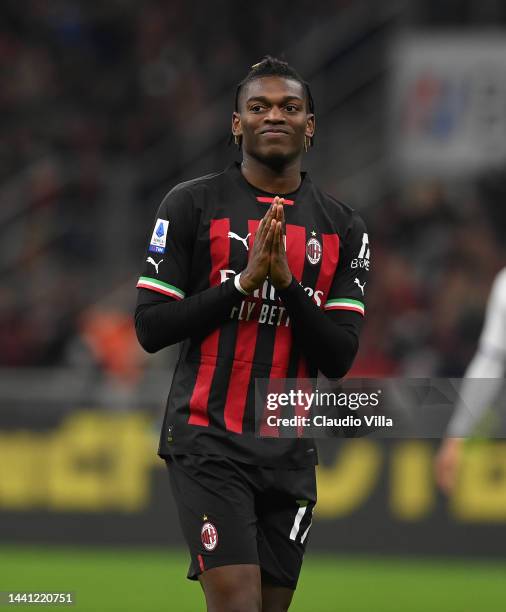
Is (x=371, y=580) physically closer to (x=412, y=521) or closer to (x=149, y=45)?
(x=412, y=521)

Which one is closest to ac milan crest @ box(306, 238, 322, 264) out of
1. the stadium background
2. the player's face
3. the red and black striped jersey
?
the red and black striped jersey

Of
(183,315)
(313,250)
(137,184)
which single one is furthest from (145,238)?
(183,315)

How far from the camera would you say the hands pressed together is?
14.3 feet

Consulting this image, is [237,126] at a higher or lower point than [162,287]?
higher

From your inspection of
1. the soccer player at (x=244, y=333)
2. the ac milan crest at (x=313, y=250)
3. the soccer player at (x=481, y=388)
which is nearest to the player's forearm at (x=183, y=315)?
the soccer player at (x=244, y=333)

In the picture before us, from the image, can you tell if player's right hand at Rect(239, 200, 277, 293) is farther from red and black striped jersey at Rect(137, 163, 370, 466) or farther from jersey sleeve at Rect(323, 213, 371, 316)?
jersey sleeve at Rect(323, 213, 371, 316)

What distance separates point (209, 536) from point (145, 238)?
10.4 m

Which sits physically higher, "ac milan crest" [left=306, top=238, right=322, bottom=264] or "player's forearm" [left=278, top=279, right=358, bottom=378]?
"ac milan crest" [left=306, top=238, right=322, bottom=264]

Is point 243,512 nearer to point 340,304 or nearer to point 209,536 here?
point 209,536

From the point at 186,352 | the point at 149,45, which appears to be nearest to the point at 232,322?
the point at 186,352

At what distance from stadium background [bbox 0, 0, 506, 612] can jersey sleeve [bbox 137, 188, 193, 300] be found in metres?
4.18

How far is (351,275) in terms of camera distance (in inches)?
192

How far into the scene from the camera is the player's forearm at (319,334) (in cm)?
449

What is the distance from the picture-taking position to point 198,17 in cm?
1736
